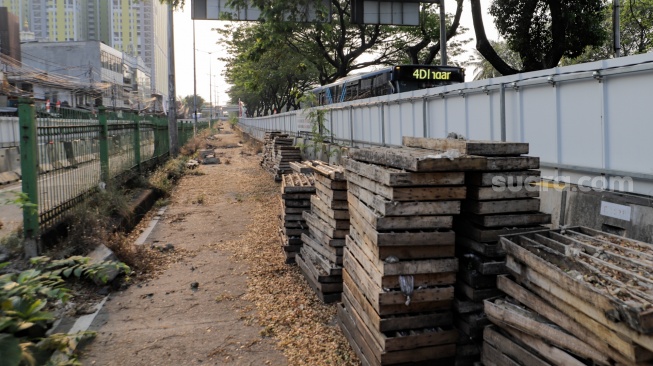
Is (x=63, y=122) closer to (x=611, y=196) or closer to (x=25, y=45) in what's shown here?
(x=611, y=196)

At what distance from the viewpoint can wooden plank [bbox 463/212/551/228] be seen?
4078mm

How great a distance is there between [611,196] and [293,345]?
3060 mm

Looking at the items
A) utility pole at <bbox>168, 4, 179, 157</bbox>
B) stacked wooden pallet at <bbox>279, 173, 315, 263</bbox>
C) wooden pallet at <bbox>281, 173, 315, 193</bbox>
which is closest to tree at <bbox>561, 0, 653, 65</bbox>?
utility pole at <bbox>168, 4, 179, 157</bbox>

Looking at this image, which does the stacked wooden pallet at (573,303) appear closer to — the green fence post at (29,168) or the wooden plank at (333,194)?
the wooden plank at (333,194)

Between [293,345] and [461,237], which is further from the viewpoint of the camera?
[293,345]

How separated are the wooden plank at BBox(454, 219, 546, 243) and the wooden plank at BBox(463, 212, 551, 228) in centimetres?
3

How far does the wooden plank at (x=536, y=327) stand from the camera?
9.34 ft

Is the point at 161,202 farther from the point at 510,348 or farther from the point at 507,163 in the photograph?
the point at 510,348

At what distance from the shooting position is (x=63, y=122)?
788cm

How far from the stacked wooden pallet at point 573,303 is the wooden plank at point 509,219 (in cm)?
27

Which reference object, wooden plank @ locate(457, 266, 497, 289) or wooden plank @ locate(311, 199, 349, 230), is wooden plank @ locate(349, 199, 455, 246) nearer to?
wooden plank @ locate(457, 266, 497, 289)

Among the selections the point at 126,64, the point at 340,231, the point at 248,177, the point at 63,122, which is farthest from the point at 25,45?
the point at 340,231

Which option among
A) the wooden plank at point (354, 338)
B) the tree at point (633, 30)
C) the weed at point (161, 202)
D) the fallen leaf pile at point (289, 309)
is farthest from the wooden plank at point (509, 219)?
the tree at point (633, 30)

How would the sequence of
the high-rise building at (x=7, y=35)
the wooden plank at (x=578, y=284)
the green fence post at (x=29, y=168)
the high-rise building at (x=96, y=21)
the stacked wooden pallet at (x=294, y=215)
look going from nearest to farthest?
the wooden plank at (x=578, y=284) < the green fence post at (x=29, y=168) < the stacked wooden pallet at (x=294, y=215) < the high-rise building at (x=7, y=35) < the high-rise building at (x=96, y=21)
